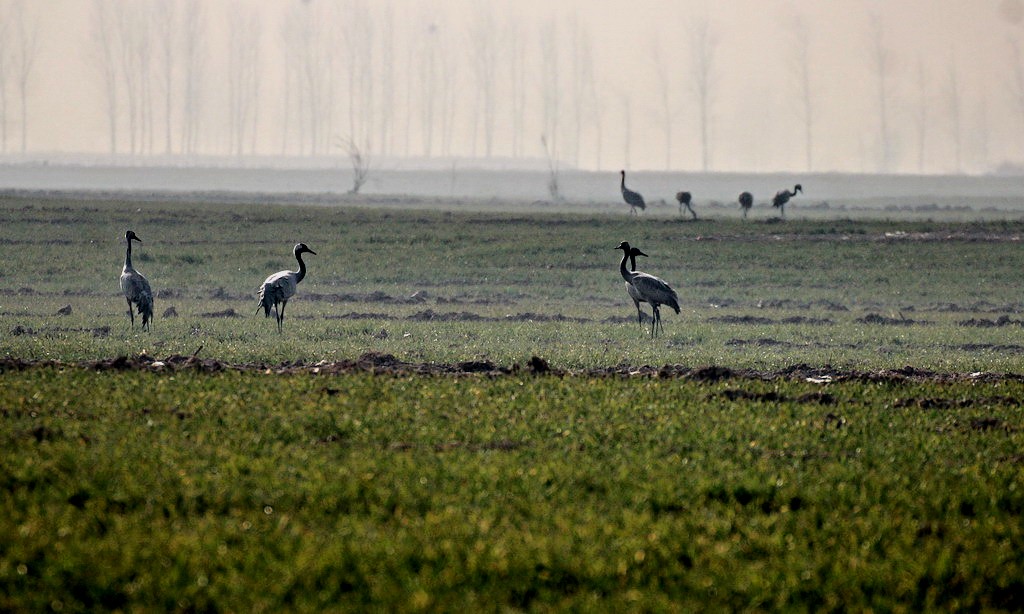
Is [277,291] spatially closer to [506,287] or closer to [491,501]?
[506,287]

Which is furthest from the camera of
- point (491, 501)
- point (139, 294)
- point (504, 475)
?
point (139, 294)

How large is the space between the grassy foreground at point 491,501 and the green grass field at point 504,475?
37 mm

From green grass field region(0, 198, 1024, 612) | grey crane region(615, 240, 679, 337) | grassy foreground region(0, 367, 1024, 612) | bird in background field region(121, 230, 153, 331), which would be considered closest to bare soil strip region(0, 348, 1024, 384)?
green grass field region(0, 198, 1024, 612)

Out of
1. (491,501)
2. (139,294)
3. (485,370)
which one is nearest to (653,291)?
(485,370)

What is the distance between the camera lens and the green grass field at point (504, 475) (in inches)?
392

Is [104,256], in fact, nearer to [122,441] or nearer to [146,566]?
[122,441]

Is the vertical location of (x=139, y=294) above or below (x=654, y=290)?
below

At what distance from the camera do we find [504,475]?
508 inches

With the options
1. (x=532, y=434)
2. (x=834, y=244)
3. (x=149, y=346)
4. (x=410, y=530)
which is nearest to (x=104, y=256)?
(x=149, y=346)

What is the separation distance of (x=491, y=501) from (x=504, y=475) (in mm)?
924

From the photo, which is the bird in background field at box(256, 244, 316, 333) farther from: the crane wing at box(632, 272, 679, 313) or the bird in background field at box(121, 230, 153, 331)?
the crane wing at box(632, 272, 679, 313)

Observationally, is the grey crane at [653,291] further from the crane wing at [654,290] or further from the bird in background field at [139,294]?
the bird in background field at [139,294]

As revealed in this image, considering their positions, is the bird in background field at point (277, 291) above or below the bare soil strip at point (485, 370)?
above

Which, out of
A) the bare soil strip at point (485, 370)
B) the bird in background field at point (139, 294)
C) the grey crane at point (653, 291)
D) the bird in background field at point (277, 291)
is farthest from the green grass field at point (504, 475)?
the grey crane at point (653, 291)
